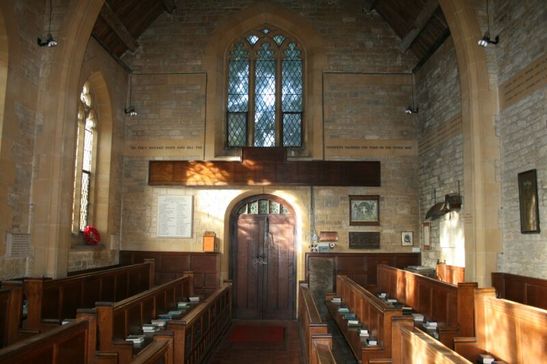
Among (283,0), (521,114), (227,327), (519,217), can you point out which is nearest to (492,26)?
(521,114)

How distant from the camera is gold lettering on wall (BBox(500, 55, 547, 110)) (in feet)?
20.8

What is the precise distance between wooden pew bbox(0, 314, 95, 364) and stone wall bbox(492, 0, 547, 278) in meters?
5.36

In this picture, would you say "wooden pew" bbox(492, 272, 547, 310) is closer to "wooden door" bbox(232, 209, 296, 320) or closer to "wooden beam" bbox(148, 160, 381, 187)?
"wooden beam" bbox(148, 160, 381, 187)

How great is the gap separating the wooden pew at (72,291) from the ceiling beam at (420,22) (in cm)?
717

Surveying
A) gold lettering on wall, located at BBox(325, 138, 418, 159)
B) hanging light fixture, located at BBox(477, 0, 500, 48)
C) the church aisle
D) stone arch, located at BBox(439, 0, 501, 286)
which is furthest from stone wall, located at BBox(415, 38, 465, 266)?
the church aisle

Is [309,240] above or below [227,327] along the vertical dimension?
above

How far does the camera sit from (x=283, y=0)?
1151 centimetres

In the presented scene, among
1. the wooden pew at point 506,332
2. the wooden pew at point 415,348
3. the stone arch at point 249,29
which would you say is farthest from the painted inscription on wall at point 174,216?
the wooden pew at point 415,348

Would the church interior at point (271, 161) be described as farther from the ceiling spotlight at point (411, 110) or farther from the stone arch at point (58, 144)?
the ceiling spotlight at point (411, 110)

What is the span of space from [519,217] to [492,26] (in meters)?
2.98

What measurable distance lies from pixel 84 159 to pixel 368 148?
600cm

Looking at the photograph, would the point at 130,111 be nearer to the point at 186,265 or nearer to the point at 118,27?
the point at 118,27

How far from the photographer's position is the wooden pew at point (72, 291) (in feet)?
19.5

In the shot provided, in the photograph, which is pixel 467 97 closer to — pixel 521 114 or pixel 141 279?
pixel 521 114
